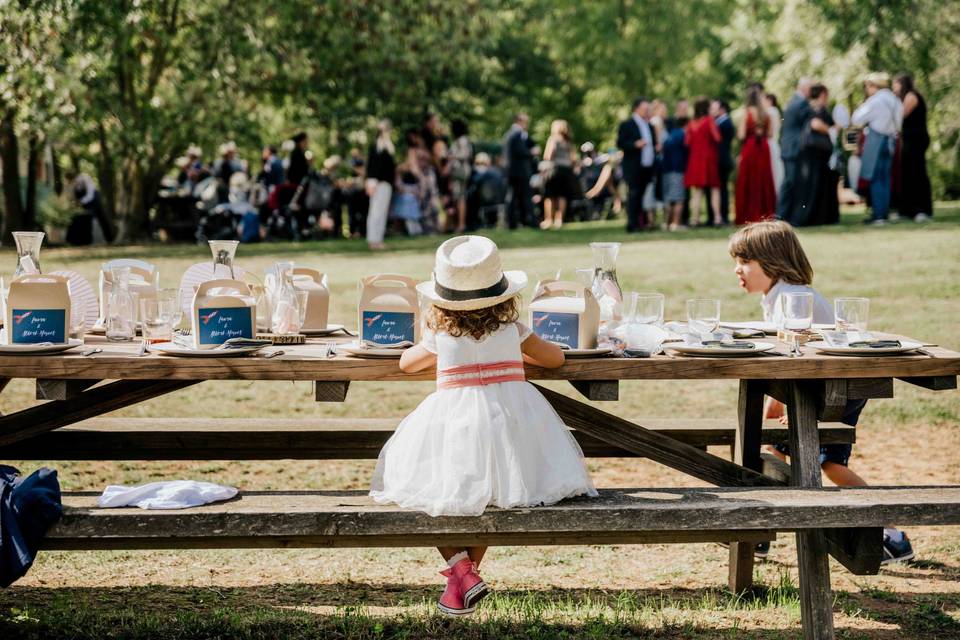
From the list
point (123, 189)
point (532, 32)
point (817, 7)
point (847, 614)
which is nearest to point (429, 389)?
point (847, 614)

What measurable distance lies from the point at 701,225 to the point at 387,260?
5.68 meters

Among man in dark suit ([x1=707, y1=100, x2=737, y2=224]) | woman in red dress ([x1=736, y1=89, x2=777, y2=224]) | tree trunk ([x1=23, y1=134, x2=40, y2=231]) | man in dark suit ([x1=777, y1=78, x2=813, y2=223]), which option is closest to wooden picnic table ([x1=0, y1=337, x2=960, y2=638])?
man in dark suit ([x1=777, y1=78, x2=813, y2=223])

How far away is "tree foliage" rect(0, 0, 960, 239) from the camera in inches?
756

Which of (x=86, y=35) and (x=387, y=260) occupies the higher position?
(x=86, y=35)

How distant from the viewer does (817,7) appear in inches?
1207

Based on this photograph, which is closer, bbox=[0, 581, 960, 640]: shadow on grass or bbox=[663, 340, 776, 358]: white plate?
bbox=[663, 340, 776, 358]: white plate

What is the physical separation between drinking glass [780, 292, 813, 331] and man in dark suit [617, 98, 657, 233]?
44.3ft

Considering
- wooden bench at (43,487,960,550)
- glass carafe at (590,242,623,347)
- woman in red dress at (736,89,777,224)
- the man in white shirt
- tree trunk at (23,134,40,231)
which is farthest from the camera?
tree trunk at (23,134,40,231)

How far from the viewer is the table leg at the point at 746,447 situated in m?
4.91

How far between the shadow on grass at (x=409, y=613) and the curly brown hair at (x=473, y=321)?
1209 mm

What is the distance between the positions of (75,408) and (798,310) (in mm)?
2733

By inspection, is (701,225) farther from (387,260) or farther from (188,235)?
(188,235)

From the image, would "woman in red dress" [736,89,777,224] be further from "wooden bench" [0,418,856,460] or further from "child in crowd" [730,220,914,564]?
"wooden bench" [0,418,856,460]

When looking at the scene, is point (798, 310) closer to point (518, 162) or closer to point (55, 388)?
point (55, 388)
